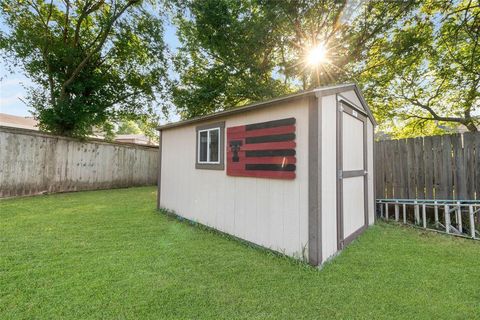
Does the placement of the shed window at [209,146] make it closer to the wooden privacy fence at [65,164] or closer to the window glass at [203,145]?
the window glass at [203,145]

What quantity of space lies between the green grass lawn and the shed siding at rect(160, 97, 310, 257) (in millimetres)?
282

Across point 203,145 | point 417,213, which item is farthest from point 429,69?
point 203,145

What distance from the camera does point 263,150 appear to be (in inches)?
136

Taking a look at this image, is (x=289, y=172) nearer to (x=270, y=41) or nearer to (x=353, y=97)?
(x=353, y=97)

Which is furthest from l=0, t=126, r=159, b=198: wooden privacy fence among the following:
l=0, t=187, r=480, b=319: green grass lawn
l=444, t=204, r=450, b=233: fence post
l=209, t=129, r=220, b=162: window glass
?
l=444, t=204, r=450, b=233: fence post

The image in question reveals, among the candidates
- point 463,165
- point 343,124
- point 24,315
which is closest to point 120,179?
point 24,315

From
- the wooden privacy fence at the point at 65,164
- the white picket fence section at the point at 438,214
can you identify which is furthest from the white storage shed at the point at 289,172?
the wooden privacy fence at the point at 65,164

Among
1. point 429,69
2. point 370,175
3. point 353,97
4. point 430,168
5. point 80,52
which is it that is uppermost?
point 80,52

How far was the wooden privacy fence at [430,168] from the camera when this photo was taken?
13.9 ft

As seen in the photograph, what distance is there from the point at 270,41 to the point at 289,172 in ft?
22.2

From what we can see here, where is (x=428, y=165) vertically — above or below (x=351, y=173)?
above

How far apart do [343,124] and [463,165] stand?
106 inches

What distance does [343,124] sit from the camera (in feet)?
12.1

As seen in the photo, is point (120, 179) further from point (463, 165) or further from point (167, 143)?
point (463, 165)
